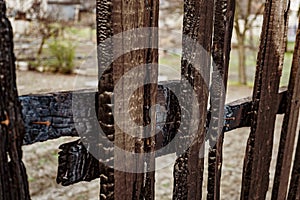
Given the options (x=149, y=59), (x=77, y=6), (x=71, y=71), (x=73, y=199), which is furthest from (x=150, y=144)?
(x=77, y=6)

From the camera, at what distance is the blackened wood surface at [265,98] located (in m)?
1.14

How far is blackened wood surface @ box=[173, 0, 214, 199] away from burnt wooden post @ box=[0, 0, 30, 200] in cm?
41

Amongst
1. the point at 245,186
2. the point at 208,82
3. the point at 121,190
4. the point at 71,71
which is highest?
the point at 208,82

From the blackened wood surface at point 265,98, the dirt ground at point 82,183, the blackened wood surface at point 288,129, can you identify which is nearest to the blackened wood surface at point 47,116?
the blackened wood surface at point 265,98

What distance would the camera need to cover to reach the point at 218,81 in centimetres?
104

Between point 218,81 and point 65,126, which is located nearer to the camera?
point 65,126

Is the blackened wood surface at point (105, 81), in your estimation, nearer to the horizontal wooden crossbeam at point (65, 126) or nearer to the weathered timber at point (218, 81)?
the horizontal wooden crossbeam at point (65, 126)

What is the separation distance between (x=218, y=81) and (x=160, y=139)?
0.22 metres

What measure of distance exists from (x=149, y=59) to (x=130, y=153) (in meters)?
0.21

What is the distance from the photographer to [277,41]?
1.17 meters

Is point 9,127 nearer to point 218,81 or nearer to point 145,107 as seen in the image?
point 145,107

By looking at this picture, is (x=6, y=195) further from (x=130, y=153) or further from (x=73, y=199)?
(x=73, y=199)

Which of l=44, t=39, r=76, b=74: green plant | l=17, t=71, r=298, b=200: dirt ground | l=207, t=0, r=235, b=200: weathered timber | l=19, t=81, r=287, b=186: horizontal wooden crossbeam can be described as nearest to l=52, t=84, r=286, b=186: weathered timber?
l=19, t=81, r=287, b=186: horizontal wooden crossbeam

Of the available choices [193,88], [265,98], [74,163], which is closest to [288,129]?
[265,98]
